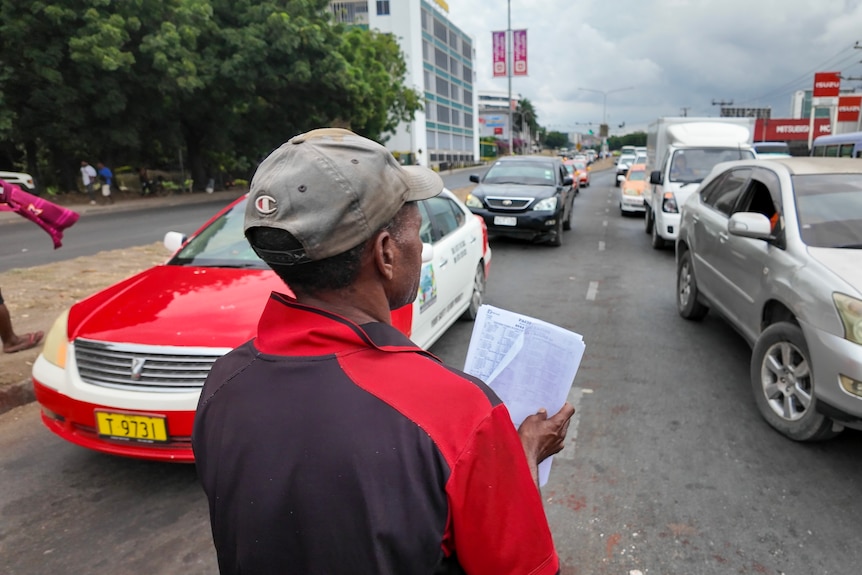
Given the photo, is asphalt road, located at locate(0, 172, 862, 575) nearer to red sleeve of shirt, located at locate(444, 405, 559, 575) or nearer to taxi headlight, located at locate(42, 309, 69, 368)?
taxi headlight, located at locate(42, 309, 69, 368)

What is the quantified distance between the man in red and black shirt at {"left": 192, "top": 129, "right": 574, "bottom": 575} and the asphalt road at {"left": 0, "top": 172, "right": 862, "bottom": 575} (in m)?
1.95

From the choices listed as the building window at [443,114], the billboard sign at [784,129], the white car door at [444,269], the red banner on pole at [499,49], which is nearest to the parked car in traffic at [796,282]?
the white car door at [444,269]

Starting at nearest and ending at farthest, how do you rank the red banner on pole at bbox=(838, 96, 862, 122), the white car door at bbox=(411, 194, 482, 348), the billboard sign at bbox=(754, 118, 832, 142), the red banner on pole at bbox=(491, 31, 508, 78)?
1. the white car door at bbox=(411, 194, 482, 348)
2. the red banner on pole at bbox=(838, 96, 862, 122)
3. the red banner on pole at bbox=(491, 31, 508, 78)
4. the billboard sign at bbox=(754, 118, 832, 142)

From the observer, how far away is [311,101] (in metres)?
29.0

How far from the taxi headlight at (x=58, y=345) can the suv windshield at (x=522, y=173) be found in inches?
378

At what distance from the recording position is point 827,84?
47.6m

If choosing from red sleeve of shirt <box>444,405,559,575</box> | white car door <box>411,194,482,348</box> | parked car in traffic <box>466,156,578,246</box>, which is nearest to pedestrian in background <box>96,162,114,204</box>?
parked car in traffic <box>466,156,578,246</box>

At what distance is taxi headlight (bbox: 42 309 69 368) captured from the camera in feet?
11.2

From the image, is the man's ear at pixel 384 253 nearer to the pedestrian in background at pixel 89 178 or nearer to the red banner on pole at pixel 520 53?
the pedestrian in background at pixel 89 178

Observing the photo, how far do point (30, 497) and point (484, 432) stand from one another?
339 cm

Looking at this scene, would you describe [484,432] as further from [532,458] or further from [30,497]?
[30,497]

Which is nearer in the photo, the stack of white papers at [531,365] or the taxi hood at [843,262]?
the stack of white papers at [531,365]

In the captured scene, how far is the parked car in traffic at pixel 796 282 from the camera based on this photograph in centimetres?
322

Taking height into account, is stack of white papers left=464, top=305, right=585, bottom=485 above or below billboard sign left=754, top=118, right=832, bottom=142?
below
